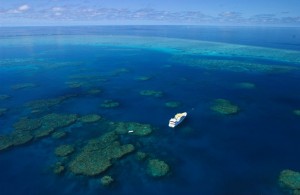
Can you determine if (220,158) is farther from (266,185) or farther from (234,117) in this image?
(234,117)

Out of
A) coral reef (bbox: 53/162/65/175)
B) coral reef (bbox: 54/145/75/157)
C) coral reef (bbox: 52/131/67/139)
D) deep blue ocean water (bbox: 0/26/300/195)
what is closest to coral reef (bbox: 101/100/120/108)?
deep blue ocean water (bbox: 0/26/300/195)

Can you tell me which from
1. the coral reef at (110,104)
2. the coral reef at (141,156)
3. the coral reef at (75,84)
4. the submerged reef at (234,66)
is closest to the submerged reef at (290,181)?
the coral reef at (141,156)

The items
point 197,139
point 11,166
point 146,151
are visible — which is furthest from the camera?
point 197,139

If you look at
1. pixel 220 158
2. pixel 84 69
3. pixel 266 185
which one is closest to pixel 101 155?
pixel 220 158

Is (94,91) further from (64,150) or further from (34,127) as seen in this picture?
(64,150)

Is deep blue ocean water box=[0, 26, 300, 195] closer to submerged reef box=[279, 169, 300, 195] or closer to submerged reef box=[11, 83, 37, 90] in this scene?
submerged reef box=[279, 169, 300, 195]

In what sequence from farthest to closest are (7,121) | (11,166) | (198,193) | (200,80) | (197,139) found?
(200,80) < (7,121) < (197,139) < (11,166) < (198,193)

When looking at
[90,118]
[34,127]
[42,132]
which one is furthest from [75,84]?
[42,132]

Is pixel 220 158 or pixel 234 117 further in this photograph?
pixel 234 117
